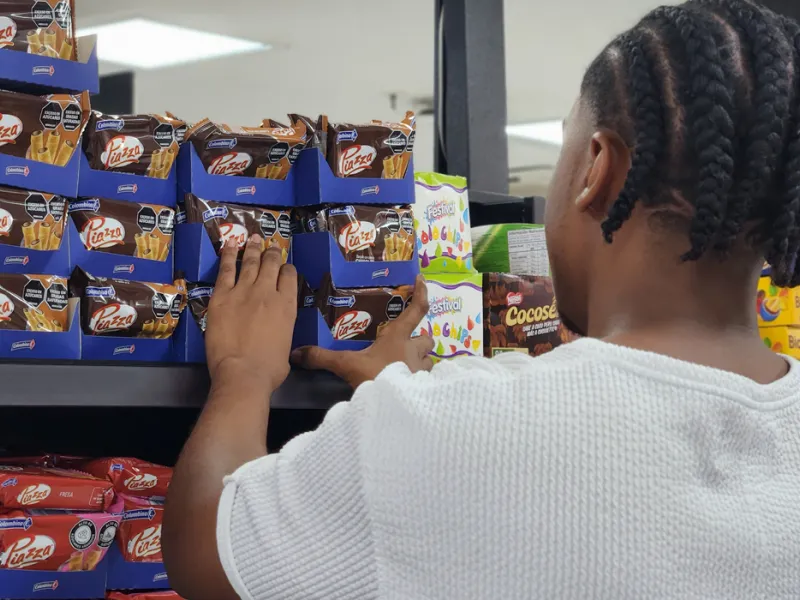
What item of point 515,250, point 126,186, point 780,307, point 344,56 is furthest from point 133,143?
point 344,56

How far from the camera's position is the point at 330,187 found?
4.72 ft

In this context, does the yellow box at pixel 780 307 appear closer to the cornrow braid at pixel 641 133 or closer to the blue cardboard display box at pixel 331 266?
the blue cardboard display box at pixel 331 266

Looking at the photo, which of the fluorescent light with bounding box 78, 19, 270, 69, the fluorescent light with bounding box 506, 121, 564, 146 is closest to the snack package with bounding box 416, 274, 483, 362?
the fluorescent light with bounding box 78, 19, 270, 69

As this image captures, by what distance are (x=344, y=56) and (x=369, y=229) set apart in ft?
19.4

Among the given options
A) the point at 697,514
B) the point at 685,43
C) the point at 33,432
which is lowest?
the point at 33,432

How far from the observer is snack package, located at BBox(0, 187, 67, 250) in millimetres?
1212

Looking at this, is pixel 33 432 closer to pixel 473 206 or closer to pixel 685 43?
pixel 473 206

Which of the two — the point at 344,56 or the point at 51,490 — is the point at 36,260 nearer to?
the point at 51,490

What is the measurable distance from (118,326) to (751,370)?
75 cm

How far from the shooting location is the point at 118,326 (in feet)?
4.21

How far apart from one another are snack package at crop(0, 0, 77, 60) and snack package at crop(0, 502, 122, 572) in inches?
21.9

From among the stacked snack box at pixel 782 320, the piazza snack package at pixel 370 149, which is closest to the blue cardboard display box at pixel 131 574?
the piazza snack package at pixel 370 149

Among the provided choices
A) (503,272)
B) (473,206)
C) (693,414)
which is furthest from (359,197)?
(693,414)

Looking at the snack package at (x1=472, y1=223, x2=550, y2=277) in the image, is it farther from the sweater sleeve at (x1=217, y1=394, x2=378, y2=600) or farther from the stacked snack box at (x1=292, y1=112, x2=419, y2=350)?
the sweater sleeve at (x1=217, y1=394, x2=378, y2=600)
